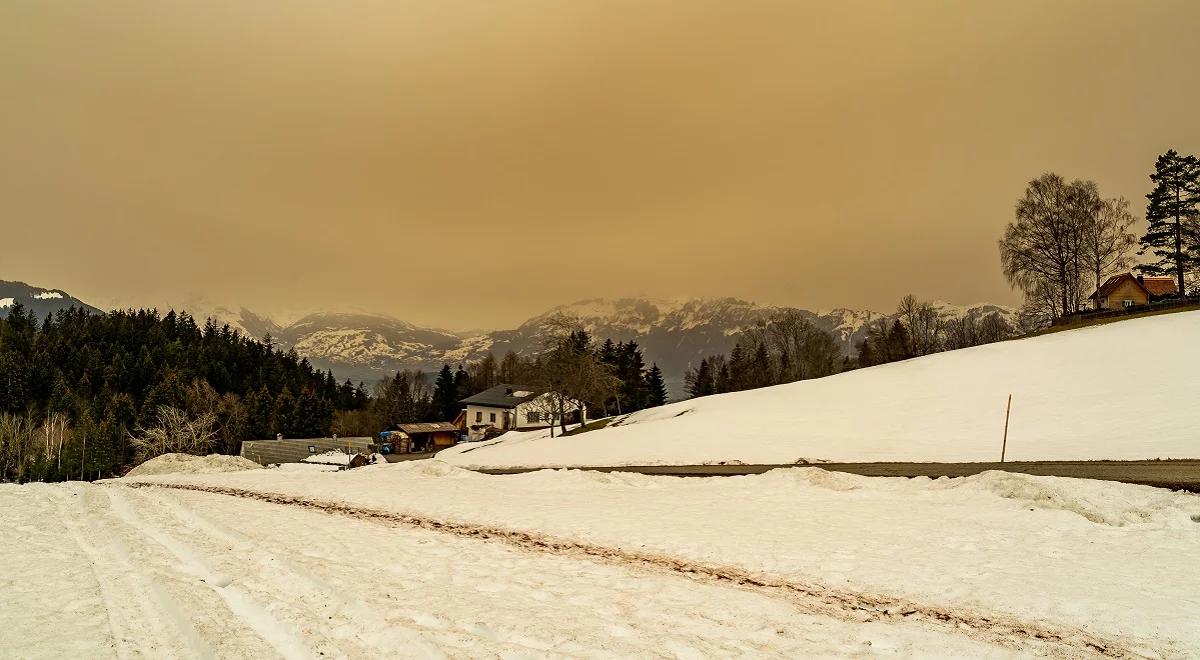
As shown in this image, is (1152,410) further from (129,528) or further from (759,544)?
(129,528)

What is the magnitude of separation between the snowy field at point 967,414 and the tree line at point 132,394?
274 ft

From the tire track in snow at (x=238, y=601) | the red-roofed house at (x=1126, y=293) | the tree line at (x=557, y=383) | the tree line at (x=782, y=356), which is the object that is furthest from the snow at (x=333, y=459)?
the red-roofed house at (x=1126, y=293)

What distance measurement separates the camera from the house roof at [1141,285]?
77438mm

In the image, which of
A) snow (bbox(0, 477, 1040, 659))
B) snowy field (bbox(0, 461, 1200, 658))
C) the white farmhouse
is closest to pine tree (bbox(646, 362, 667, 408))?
the white farmhouse

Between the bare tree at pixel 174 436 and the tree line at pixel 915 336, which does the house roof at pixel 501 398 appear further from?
the tree line at pixel 915 336

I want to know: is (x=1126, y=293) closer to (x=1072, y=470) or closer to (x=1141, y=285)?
(x=1141, y=285)

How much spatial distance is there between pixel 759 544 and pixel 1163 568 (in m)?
7.14

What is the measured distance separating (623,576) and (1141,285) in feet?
322

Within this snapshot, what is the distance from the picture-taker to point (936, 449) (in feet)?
106

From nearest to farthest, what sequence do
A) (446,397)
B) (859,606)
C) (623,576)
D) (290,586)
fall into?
(859,606), (290,586), (623,576), (446,397)

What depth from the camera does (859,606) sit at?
870 cm

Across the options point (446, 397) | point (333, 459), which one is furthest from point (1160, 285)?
point (446, 397)

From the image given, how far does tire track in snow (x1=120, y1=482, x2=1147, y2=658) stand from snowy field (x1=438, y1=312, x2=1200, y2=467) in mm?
22254

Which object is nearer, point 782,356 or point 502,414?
point 502,414
